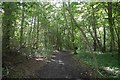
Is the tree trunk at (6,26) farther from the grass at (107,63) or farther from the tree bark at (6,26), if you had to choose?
the grass at (107,63)

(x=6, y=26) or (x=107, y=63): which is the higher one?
(x=6, y=26)

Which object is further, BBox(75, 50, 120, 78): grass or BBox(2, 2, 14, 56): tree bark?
BBox(75, 50, 120, 78): grass

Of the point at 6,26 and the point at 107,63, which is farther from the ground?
the point at 6,26

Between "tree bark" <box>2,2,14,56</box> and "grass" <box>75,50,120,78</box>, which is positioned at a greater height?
"tree bark" <box>2,2,14,56</box>

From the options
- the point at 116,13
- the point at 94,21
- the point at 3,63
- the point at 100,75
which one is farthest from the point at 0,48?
the point at 94,21

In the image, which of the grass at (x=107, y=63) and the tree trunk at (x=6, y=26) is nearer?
the tree trunk at (x=6, y=26)

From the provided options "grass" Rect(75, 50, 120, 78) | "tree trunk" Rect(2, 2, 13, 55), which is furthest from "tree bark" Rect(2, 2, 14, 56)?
"grass" Rect(75, 50, 120, 78)

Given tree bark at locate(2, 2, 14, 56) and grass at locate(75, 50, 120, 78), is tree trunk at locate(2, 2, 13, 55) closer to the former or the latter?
tree bark at locate(2, 2, 14, 56)

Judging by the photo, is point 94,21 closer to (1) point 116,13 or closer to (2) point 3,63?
(1) point 116,13

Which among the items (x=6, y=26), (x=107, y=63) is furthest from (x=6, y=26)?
(x=107, y=63)

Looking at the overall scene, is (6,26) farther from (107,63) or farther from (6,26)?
(107,63)

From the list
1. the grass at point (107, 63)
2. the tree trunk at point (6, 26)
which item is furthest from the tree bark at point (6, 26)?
the grass at point (107, 63)

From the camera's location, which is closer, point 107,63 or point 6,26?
point 6,26

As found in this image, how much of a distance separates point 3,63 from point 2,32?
2249mm
